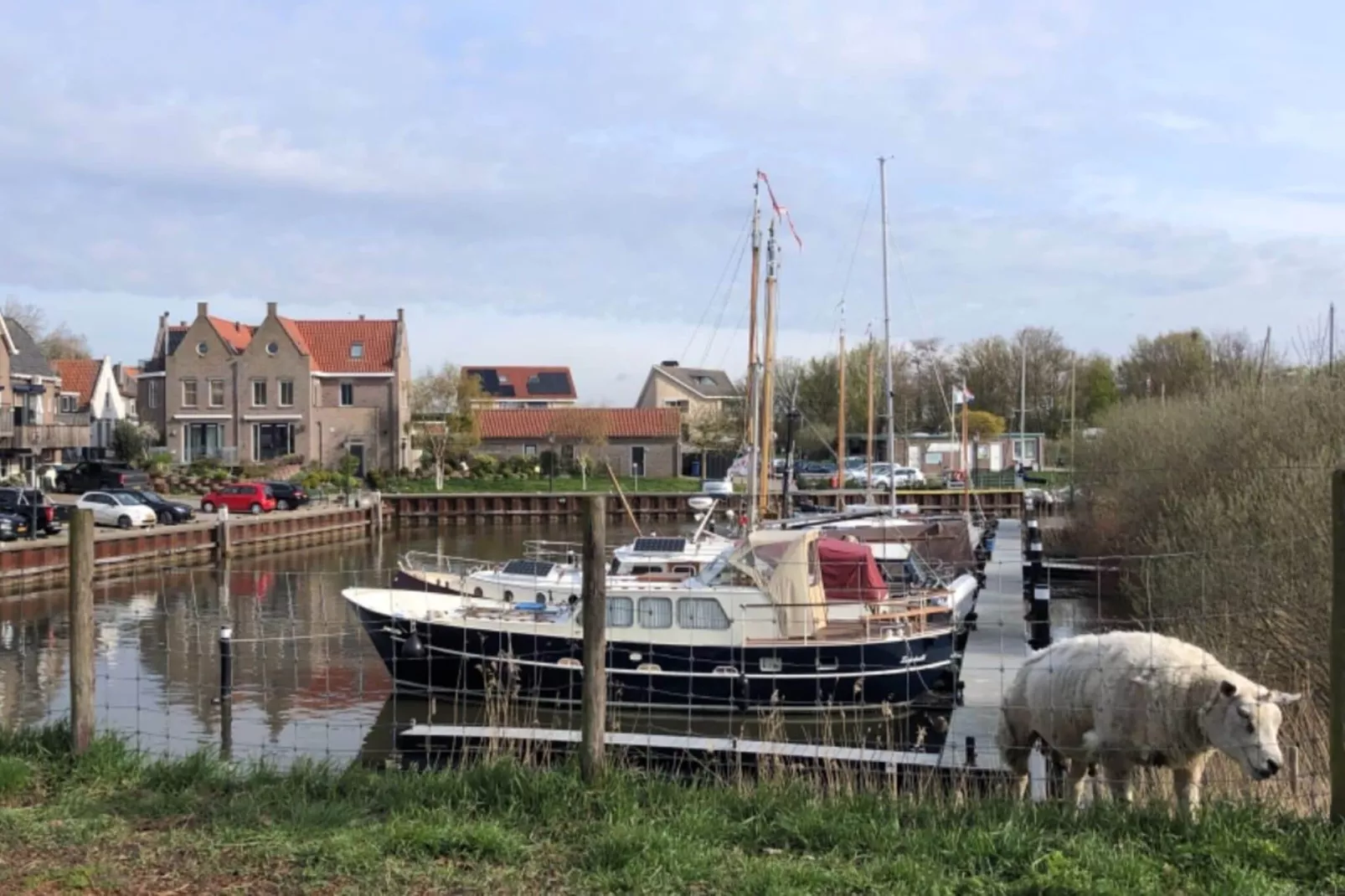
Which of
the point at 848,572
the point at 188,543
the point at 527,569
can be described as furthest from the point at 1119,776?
the point at 188,543

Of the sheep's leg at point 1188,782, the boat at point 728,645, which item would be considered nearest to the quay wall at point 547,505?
the boat at point 728,645

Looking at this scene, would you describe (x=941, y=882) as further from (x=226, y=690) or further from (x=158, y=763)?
(x=226, y=690)

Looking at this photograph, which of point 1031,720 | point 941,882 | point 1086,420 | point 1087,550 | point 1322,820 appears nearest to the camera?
point 941,882

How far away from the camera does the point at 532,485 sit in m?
78.2

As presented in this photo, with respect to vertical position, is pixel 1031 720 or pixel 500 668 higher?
pixel 1031 720

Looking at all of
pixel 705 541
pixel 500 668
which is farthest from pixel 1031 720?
pixel 705 541

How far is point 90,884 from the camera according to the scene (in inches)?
261

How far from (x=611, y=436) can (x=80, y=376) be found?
132ft

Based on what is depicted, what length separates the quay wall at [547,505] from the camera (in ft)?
227

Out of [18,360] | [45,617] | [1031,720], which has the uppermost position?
[18,360]

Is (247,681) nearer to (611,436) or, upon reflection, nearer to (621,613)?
(621,613)

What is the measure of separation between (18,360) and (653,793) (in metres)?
74.9

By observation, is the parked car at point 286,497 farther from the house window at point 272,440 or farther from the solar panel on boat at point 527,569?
the solar panel on boat at point 527,569

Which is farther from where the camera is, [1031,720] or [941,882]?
[1031,720]
